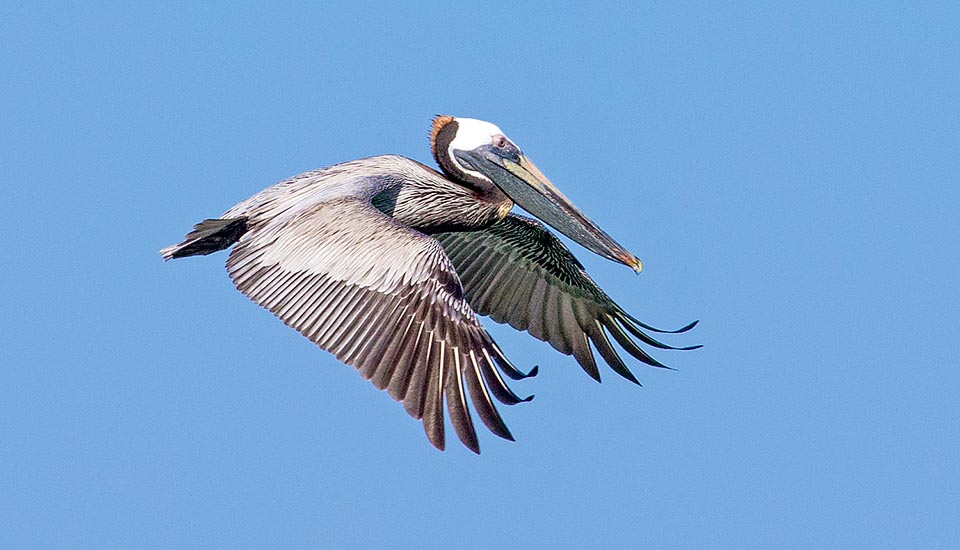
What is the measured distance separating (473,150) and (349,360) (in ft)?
11.7

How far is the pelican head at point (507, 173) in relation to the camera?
41.2ft

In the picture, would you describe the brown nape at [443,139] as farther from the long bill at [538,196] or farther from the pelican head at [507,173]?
the long bill at [538,196]

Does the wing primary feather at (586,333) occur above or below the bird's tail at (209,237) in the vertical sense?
above

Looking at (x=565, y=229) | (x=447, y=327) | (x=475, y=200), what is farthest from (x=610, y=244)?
(x=447, y=327)

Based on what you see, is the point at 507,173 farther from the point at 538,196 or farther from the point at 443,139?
the point at 443,139

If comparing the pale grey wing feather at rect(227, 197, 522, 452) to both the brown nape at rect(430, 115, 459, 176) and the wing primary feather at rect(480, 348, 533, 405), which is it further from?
the brown nape at rect(430, 115, 459, 176)

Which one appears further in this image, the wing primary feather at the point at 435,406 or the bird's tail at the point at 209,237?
the bird's tail at the point at 209,237

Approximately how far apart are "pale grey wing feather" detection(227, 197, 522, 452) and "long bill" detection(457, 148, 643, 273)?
193 centimetres

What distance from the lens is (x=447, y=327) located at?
32.6ft

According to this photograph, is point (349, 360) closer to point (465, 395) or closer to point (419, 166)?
point (465, 395)

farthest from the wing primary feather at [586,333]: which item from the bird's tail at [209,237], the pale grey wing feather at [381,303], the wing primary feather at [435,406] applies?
the wing primary feather at [435,406]

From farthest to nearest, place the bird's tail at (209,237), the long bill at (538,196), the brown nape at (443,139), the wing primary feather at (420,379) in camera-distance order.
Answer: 1. the brown nape at (443,139)
2. the long bill at (538,196)
3. the bird's tail at (209,237)
4. the wing primary feather at (420,379)

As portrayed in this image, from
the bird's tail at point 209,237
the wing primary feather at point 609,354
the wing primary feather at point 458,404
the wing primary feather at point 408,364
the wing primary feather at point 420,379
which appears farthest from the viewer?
the wing primary feather at point 609,354

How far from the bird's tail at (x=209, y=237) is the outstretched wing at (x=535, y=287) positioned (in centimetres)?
281
